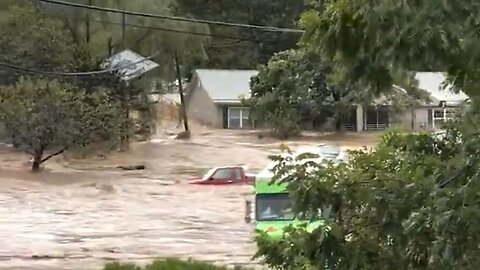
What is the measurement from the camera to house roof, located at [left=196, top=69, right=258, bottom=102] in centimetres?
6022

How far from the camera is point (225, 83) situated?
61375mm

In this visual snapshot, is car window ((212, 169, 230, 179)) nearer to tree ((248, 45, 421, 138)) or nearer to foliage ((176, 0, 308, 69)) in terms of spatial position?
tree ((248, 45, 421, 138))

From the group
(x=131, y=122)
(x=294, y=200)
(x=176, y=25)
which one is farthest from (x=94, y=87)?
(x=294, y=200)

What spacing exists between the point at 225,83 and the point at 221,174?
2718 cm

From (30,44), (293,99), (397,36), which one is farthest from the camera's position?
(293,99)

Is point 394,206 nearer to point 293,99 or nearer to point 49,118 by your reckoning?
point 49,118

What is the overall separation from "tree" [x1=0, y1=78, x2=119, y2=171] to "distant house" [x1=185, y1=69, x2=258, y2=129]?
68.8ft

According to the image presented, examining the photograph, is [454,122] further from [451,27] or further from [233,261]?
[233,261]

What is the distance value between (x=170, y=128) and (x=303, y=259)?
53.7 metres

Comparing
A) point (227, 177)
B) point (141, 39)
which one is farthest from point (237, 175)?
point (141, 39)

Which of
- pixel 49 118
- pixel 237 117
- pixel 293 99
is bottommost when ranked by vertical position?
pixel 237 117

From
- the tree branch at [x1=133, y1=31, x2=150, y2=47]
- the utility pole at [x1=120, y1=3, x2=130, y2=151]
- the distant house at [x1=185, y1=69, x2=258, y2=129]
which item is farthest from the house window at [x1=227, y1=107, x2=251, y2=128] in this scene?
the utility pole at [x1=120, y1=3, x2=130, y2=151]

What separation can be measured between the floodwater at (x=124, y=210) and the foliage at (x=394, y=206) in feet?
17.9

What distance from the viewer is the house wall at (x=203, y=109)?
61906 millimetres
